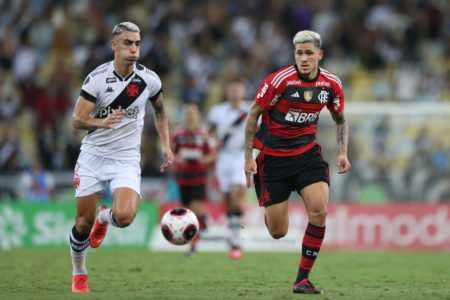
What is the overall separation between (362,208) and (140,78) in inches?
365

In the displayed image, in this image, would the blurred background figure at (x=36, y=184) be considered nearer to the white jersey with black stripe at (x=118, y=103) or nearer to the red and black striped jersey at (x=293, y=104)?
the white jersey with black stripe at (x=118, y=103)

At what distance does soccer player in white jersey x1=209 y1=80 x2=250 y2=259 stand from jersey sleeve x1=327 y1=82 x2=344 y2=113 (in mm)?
5328

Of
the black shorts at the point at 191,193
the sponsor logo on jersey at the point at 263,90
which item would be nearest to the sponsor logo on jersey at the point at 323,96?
the sponsor logo on jersey at the point at 263,90

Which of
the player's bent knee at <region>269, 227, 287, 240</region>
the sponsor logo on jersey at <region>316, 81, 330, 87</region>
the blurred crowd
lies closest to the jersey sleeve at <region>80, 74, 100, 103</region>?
the sponsor logo on jersey at <region>316, 81, 330, 87</region>

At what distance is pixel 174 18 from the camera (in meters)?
21.2

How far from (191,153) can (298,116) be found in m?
5.93

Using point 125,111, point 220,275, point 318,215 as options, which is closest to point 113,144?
point 125,111

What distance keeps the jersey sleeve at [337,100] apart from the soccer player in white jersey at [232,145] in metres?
5.33

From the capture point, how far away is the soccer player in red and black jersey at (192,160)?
14.2 m

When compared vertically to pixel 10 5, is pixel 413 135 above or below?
below

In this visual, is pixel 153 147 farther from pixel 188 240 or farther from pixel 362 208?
pixel 188 240

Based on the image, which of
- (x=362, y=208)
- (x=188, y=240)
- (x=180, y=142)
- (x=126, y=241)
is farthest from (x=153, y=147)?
(x=188, y=240)

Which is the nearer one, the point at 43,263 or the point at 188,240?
the point at 188,240

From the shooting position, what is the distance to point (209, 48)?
67.2 ft
